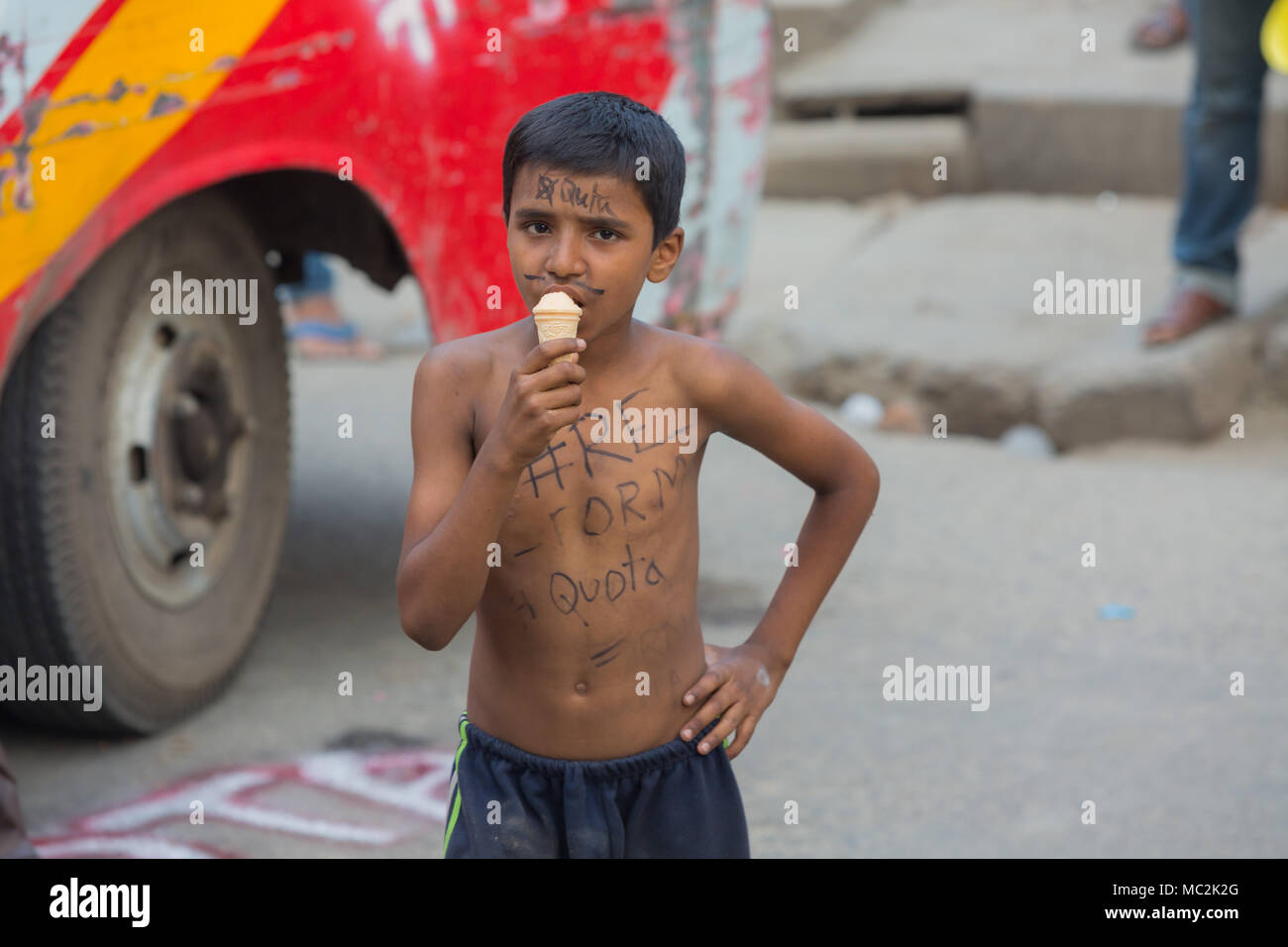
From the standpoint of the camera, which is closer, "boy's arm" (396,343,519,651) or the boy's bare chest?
"boy's arm" (396,343,519,651)

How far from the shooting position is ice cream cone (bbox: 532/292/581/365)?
5.82 ft

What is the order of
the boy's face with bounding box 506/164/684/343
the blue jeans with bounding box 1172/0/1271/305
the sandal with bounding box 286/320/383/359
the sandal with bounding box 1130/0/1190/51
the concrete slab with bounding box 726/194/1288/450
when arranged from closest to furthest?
the boy's face with bounding box 506/164/684/343
the blue jeans with bounding box 1172/0/1271/305
the concrete slab with bounding box 726/194/1288/450
the sandal with bounding box 286/320/383/359
the sandal with bounding box 1130/0/1190/51

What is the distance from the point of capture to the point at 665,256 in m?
2.03

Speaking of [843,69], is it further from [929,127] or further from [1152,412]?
[1152,412]

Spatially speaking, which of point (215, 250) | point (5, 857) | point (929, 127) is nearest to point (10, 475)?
point (215, 250)

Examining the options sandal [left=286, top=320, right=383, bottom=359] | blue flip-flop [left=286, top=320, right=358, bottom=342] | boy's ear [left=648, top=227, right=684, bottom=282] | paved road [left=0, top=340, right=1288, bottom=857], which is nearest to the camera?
boy's ear [left=648, top=227, right=684, bottom=282]

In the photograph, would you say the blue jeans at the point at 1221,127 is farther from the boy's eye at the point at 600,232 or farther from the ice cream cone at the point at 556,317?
the ice cream cone at the point at 556,317

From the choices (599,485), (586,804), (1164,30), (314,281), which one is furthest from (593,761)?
(1164,30)

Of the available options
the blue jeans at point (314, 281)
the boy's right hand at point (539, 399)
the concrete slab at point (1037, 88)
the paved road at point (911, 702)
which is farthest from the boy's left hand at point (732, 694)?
the concrete slab at point (1037, 88)

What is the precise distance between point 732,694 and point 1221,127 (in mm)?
5017

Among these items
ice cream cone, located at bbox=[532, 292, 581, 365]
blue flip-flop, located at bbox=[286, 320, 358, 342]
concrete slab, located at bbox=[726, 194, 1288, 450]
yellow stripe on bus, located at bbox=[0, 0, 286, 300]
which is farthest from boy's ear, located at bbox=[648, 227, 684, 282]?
blue flip-flop, located at bbox=[286, 320, 358, 342]

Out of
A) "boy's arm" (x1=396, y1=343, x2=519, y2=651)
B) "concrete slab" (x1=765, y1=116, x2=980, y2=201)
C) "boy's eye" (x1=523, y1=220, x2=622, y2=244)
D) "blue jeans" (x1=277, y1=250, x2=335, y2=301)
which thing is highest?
"concrete slab" (x1=765, y1=116, x2=980, y2=201)

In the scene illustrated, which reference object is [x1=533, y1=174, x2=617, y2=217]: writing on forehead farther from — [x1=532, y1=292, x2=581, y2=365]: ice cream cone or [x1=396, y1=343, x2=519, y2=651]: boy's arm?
[x1=396, y1=343, x2=519, y2=651]: boy's arm

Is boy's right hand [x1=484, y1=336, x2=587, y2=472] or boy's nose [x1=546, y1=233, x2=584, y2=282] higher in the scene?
boy's nose [x1=546, y1=233, x2=584, y2=282]
